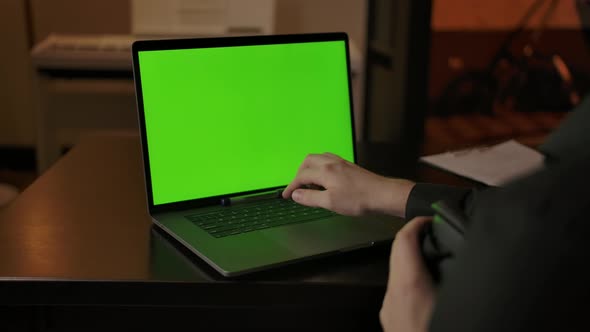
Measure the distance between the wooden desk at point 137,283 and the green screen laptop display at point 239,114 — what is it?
0.12 meters

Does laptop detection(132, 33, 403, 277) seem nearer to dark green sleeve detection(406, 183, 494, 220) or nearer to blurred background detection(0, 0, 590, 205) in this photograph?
dark green sleeve detection(406, 183, 494, 220)

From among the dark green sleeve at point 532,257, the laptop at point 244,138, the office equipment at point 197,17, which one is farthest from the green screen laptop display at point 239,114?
the office equipment at point 197,17

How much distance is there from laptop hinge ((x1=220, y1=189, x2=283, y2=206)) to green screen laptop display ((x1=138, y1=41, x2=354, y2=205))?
1 centimetres

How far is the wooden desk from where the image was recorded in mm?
875

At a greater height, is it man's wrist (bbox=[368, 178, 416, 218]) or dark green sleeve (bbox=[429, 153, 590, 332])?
dark green sleeve (bbox=[429, 153, 590, 332])

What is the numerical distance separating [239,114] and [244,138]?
0.14 ft

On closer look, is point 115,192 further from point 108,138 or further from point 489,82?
point 489,82

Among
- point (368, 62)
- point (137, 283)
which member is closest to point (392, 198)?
point (137, 283)

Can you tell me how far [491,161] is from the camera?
4.59ft

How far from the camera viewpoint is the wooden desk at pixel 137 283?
2.87 feet

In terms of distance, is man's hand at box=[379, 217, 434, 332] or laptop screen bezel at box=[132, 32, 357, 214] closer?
man's hand at box=[379, 217, 434, 332]

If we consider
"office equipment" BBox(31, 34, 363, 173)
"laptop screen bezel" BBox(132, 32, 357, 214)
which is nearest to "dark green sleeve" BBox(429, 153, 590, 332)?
"laptop screen bezel" BBox(132, 32, 357, 214)

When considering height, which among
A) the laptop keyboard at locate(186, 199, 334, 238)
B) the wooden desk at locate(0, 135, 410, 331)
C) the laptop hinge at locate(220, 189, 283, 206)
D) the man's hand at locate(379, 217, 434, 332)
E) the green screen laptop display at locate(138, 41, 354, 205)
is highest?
the green screen laptop display at locate(138, 41, 354, 205)

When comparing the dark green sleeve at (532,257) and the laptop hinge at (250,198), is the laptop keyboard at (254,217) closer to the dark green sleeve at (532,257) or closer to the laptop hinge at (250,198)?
the laptop hinge at (250,198)
